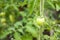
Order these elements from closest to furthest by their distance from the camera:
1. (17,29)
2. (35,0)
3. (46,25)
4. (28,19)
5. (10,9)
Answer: (35,0) < (46,25) < (17,29) < (28,19) < (10,9)

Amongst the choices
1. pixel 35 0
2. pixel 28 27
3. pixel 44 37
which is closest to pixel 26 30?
pixel 28 27

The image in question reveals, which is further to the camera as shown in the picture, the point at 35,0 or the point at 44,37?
the point at 44,37

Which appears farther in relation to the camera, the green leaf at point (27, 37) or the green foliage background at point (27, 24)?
the green leaf at point (27, 37)

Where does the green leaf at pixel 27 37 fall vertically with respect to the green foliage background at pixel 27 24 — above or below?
below

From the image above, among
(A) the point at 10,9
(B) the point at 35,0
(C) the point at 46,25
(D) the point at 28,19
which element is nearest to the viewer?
(B) the point at 35,0

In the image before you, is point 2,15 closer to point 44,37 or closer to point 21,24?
point 21,24

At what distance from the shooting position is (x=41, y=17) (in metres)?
1.13

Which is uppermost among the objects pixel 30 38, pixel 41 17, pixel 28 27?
pixel 41 17

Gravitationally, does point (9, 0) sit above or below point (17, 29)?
above

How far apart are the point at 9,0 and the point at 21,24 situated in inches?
10.7

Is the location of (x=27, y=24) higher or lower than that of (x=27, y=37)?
higher

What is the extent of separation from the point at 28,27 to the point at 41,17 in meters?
0.40

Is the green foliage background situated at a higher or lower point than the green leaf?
higher

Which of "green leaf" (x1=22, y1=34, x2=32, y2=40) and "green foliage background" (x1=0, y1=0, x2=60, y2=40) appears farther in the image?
"green leaf" (x1=22, y1=34, x2=32, y2=40)
